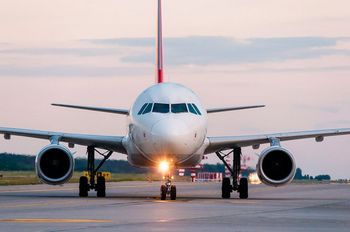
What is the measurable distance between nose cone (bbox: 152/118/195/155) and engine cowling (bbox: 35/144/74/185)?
430cm

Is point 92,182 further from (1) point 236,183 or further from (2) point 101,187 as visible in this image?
(1) point 236,183

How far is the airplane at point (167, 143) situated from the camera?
31.2m

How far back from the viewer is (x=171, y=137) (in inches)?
1196

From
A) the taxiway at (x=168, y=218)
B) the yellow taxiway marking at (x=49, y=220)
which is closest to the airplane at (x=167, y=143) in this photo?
the taxiway at (x=168, y=218)

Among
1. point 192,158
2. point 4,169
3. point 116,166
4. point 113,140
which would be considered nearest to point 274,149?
point 192,158

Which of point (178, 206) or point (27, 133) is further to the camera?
point (27, 133)

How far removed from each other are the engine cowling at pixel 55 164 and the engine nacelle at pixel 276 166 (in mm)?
6279

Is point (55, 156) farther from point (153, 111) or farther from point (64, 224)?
point (64, 224)

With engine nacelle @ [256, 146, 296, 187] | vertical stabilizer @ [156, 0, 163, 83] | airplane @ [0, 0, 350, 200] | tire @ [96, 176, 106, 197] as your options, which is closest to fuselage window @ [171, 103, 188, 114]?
airplane @ [0, 0, 350, 200]

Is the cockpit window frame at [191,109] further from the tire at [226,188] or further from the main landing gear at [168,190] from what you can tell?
the tire at [226,188]

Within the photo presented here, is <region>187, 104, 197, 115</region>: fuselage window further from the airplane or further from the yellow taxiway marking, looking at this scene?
the yellow taxiway marking

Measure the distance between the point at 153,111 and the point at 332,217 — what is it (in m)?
10.8

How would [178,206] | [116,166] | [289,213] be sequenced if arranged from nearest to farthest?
[289,213] → [178,206] → [116,166]

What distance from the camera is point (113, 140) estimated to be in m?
35.5
